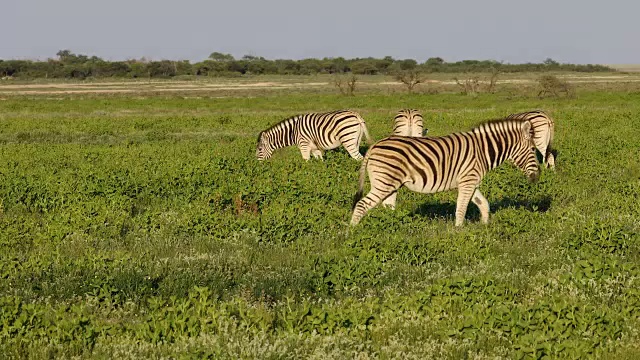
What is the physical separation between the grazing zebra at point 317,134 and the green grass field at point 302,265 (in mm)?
1537

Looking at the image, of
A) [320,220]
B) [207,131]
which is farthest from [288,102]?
[320,220]

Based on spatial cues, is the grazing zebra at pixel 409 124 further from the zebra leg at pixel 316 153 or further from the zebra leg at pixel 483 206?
the zebra leg at pixel 483 206

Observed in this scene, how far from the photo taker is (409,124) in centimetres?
2550

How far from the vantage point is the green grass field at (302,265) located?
25.2 feet

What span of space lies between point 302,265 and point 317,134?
12.6 meters

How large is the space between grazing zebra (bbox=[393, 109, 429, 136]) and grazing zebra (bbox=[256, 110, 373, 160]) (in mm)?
3030

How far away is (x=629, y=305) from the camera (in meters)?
8.45

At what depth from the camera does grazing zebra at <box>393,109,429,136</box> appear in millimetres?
25422

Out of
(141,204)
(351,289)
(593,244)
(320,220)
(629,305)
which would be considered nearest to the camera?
(629,305)

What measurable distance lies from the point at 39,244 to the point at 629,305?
867cm

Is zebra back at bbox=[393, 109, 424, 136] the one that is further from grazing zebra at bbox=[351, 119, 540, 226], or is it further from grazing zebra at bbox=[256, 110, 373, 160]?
grazing zebra at bbox=[351, 119, 540, 226]

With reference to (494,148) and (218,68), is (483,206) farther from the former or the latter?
(218,68)

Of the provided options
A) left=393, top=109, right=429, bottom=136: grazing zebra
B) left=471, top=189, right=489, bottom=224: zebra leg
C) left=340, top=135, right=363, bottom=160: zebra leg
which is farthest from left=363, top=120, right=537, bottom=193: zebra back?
left=393, top=109, right=429, bottom=136: grazing zebra

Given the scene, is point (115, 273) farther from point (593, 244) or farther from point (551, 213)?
point (551, 213)
